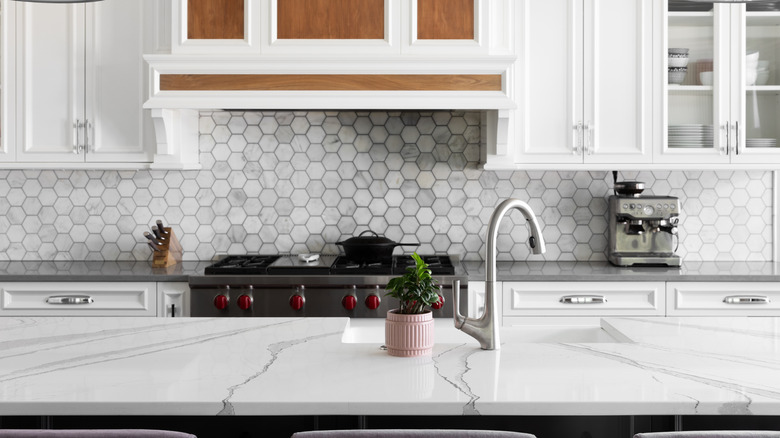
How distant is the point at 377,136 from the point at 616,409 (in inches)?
104

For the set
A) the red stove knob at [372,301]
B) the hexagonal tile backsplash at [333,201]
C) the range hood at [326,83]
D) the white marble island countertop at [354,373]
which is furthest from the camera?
the hexagonal tile backsplash at [333,201]

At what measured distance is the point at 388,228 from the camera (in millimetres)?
3879

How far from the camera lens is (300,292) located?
3.20 meters

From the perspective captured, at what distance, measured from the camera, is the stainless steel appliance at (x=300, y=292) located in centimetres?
318

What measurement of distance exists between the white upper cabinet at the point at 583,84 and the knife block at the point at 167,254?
5.54ft

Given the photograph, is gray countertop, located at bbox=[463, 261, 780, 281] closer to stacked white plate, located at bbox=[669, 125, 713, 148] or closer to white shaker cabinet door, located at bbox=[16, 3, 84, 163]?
stacked white plate, located at bbox=[669, 125, 713, 148]

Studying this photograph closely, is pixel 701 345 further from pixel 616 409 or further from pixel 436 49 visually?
pixel 436 49

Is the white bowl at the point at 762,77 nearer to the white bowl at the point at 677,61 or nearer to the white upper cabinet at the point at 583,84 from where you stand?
the white bowl at the point at 677,61

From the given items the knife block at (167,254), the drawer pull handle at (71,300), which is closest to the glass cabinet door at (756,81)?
the knife block at (167,254)

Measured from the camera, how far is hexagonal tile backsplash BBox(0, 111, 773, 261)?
385 cm

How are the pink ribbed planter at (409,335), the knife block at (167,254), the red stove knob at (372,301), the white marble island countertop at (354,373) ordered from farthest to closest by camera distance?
the knife block at (167,254) → the red stove knob at (372,301) → the pink ribbed planter at (409,335) → the white marble island countertop at (354,373)

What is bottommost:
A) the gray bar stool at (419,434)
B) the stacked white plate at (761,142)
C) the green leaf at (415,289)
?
the gray bar stool at (419,434)

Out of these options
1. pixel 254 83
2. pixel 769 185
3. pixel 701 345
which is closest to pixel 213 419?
pixel 701 345

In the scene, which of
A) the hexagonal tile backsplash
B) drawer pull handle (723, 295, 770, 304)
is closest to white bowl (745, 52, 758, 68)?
the hexagonal tile backsplash
